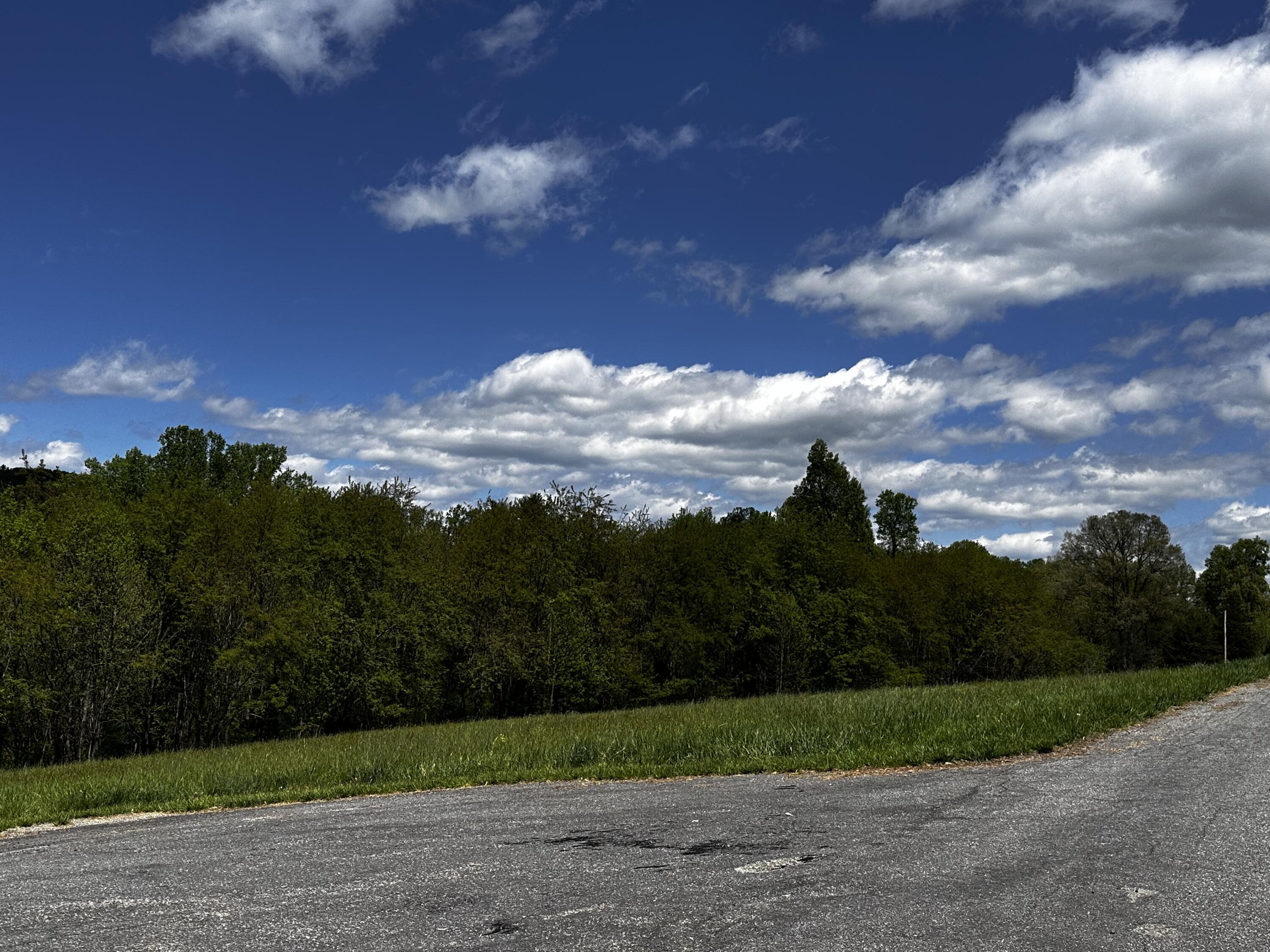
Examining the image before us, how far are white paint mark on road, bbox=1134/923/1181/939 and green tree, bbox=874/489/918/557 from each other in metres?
80.8

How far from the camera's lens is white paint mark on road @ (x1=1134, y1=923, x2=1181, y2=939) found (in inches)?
230

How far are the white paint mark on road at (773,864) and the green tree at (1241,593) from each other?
8475cm

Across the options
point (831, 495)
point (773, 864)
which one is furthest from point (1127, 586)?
point (773, 864)

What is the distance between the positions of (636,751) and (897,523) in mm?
73952

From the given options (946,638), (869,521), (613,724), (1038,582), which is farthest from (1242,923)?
(1038,582)

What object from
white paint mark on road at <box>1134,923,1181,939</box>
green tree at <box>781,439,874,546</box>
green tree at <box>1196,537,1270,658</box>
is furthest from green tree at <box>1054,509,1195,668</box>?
white paint mark on road at <box>1134,923,1181,939</box>

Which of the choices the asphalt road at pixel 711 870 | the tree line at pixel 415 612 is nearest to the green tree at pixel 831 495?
the tree line at pixel 415 612

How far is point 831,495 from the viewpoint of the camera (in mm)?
65750

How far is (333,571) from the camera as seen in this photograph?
39594mm

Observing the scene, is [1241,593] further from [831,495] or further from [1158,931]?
[1158,931]

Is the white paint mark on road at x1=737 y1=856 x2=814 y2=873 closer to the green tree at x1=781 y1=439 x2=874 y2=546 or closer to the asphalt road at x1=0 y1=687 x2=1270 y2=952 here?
the asphalt road at x1=0 y1=687 x2=1270 y2=952

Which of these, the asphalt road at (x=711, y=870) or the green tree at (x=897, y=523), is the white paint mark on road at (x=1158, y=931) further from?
the green tree at (x=897, y=523)

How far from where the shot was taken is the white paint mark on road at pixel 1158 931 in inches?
230

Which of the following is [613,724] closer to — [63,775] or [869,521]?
[63,775]
